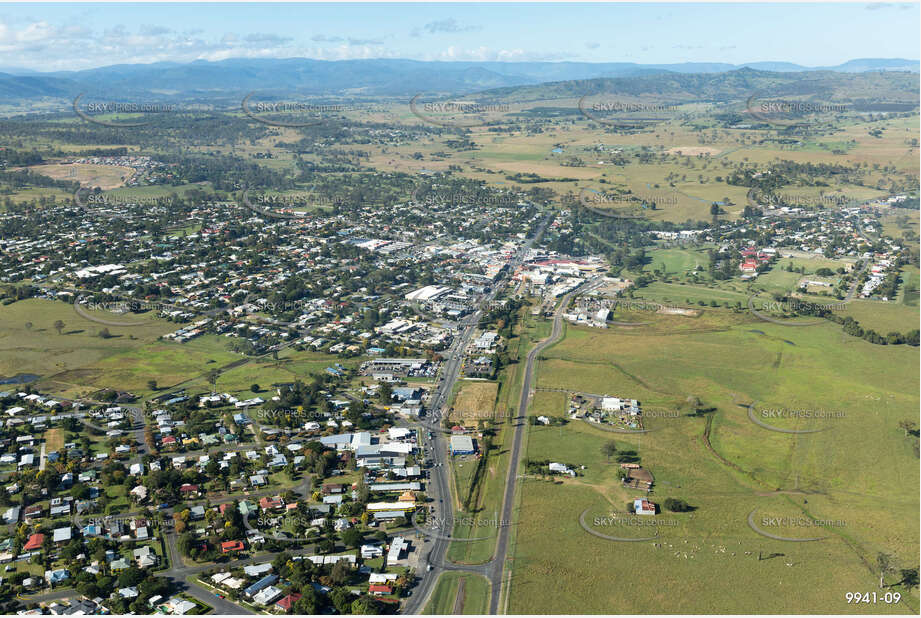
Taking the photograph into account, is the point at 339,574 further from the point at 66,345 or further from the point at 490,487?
the point at 66,345

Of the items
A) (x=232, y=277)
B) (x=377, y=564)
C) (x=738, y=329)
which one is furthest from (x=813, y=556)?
(x=232, y=277)

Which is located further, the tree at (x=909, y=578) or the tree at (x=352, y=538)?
the tree at (x=352, y=538)

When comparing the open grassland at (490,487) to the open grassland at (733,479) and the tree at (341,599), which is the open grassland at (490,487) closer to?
the open grassland at (733,479)

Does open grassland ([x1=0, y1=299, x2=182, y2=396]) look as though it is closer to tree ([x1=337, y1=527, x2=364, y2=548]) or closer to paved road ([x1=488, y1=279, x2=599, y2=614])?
tree ([x1=337, y1=527, x2=364, y2=548])

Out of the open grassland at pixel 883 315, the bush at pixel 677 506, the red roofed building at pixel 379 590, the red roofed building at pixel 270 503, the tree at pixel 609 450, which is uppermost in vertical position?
the open grassland at pixel 883 315

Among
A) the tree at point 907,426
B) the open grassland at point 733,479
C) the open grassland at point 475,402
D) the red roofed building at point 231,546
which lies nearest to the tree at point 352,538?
the red roofed building at point 231,546
